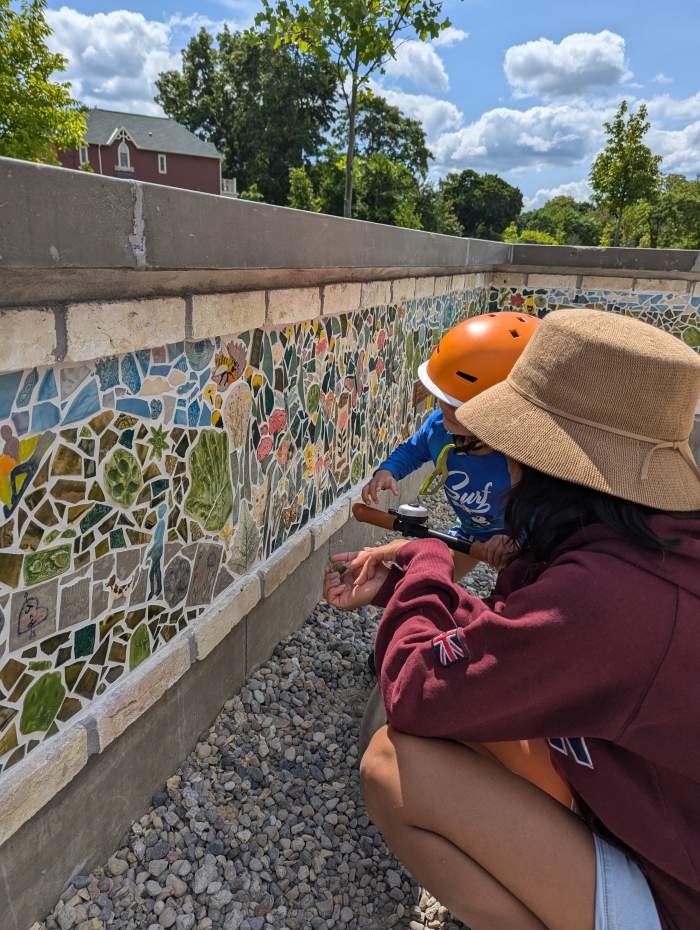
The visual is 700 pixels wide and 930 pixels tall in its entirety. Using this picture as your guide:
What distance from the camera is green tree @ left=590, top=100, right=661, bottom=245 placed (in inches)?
620

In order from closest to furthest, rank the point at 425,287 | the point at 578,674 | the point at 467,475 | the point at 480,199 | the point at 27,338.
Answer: the point at 578,674 < the point at 27,338 < the point at 467,475 < the point at 425,287 < the point at 480,199

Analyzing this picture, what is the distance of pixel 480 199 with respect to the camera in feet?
194

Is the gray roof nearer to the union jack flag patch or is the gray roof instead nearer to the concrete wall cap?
the concrete wall cap

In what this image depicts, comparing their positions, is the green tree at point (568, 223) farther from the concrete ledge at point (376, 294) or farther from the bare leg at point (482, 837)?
the bare leg at point (482, 837)

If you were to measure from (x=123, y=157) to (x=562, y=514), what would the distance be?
53.5 meters

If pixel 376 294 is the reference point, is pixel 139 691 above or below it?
below

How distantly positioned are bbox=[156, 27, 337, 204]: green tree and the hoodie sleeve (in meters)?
47.0

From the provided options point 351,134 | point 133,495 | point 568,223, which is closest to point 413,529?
point 133,495

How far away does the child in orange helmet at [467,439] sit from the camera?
8.55 ft

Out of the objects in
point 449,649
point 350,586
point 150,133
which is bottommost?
point 350,586

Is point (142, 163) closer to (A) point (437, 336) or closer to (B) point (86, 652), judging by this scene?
(A) point (437, 336)

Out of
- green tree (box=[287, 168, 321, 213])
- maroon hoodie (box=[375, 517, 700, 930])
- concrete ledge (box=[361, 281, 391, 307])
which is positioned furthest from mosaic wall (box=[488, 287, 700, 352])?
green tree (box=[287, 168, 321, 213])

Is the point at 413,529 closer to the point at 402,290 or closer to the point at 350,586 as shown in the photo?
the point at 350,586

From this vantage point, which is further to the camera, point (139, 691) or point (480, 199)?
point (480, 199)
